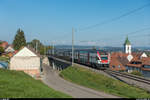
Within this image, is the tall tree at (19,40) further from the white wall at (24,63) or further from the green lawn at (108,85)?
the green lawn at (108,85)

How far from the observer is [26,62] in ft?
142

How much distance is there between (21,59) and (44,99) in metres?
33.9

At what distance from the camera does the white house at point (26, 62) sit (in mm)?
42562

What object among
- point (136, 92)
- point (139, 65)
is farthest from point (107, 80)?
point (139, 65)

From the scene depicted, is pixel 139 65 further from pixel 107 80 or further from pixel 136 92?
pixel 136 92

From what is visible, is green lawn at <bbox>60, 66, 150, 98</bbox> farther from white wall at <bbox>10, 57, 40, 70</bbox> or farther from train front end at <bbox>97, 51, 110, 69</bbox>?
white wall at <bbox>10, 57, 40, 70</bbox>

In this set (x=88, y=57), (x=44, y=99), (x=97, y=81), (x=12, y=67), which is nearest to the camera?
(x=44, y=99)

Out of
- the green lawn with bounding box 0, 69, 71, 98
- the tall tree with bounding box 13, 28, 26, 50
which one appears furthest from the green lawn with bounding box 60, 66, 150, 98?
the tall tree with bounding box 13, 28, 26, 50

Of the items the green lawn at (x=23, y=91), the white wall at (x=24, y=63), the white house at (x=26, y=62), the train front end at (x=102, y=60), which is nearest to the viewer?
the green lawn at (x=23, y=91)

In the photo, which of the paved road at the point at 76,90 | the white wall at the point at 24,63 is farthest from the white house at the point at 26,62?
the paved road at the point at 76,90

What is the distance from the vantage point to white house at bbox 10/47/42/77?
42.6 m

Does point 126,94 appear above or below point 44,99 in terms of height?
below

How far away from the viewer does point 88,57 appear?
117 feet

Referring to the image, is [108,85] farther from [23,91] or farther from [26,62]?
[26,62]
